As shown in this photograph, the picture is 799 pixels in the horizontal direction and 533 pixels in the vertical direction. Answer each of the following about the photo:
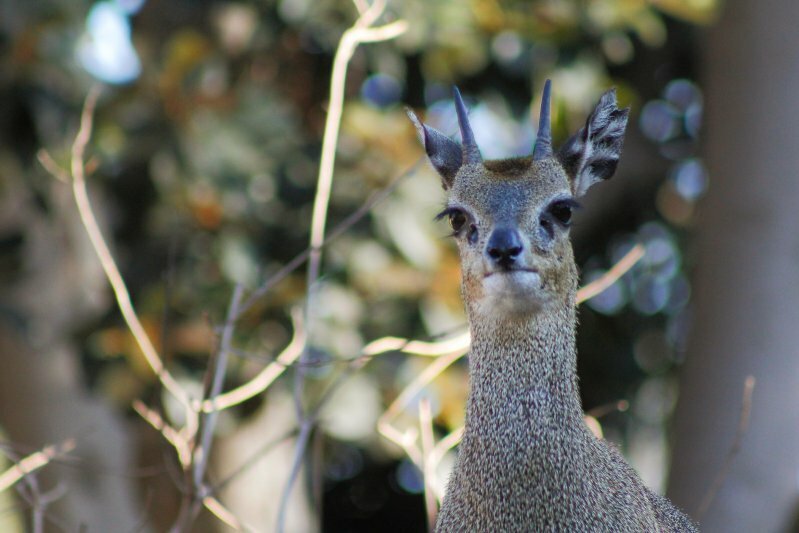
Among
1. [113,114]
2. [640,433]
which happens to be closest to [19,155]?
[113,114]

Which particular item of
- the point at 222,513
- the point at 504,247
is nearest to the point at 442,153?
the point at 504,247

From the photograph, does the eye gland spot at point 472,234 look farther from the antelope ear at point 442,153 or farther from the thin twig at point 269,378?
the thin twig at point 269,378

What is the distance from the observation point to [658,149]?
26.9 feet

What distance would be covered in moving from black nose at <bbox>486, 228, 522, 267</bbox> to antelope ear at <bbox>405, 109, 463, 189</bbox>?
65 centimetres

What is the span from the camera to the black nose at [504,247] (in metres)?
3.09

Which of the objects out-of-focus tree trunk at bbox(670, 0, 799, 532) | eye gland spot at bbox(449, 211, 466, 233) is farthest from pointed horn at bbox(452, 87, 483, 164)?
out-of-focus tree trunk at bbox(670, 0, 799, 532)

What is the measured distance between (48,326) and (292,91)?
7.39 ft

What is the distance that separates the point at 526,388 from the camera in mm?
3303

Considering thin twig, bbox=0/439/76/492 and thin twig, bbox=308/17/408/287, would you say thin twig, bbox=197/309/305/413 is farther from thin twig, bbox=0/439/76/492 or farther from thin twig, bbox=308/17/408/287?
thin twig, bbox=0/439/76/492

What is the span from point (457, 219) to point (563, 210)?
31 cm

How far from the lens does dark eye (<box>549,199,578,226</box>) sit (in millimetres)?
3344

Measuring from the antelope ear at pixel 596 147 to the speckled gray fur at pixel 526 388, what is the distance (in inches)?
8.0

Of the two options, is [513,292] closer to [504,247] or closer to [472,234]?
[504,247]

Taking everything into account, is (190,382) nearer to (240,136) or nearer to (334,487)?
(240,136)
